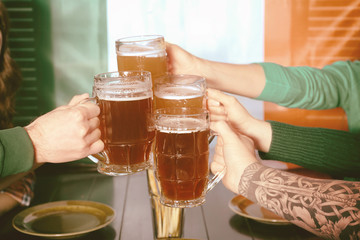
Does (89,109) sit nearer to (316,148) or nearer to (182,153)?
(182,153)

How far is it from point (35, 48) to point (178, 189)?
1.91 metres

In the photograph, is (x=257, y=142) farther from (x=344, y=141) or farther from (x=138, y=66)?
(x=138, y=66)

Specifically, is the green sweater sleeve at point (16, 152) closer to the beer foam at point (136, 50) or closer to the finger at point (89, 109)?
the finger at point (89, 109)

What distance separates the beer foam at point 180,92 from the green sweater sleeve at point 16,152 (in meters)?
0.38

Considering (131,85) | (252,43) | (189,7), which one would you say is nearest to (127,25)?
(189,7)

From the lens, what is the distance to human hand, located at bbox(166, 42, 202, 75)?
4.77 ft

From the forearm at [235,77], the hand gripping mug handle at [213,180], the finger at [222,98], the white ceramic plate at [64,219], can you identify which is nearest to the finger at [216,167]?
the hand gripping mug handle at [213,180]

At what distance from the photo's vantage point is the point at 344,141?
1.55 meters

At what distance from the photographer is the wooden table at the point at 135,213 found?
131cm

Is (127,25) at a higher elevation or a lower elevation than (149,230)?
higher

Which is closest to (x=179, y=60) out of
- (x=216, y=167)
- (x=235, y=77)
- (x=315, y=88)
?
(x=235, y=77)

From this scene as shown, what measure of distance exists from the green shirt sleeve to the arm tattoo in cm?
74

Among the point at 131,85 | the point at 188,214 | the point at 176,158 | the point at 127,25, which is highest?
the point at 127,25

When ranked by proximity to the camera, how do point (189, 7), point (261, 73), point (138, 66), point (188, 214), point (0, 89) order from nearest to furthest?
point (138, 66), point (188, 214), point (261, 73), point (0, 89), point (189, 7)
